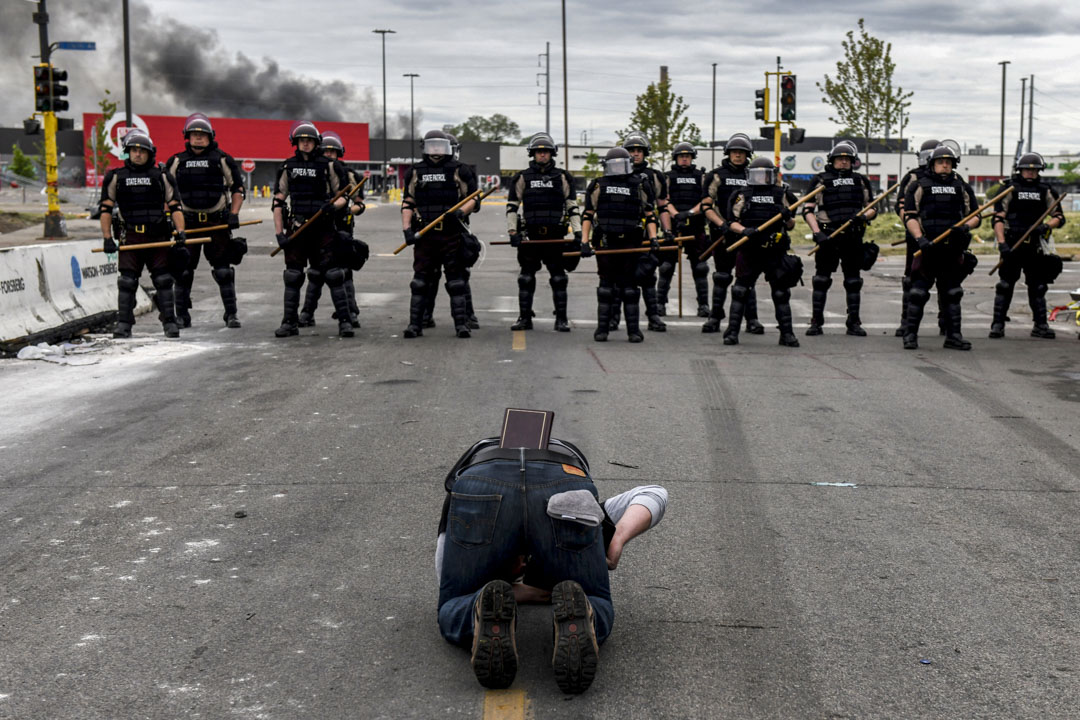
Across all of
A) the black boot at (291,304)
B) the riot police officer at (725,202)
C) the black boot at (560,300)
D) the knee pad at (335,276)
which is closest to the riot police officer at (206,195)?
the black boot at (291,304)

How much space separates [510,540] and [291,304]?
31.3 ft

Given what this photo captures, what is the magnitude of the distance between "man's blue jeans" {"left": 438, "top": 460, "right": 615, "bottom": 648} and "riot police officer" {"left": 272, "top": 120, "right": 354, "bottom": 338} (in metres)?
9.27

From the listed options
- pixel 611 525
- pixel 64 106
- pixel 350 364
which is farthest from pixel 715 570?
pixel 64 106

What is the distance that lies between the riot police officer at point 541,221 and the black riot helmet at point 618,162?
2.20ft

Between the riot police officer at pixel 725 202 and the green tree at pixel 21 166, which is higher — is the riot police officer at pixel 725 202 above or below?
below

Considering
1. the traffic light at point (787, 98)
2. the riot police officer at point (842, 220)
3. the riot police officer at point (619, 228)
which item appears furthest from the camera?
the traffic light at point (787, 98)

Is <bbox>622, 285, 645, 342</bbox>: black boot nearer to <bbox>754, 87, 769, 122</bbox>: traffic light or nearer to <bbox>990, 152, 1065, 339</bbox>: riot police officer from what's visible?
<bbox>990, 152, 1065, 339</bbox>: riot police officer

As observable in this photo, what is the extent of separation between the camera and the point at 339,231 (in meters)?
13.7

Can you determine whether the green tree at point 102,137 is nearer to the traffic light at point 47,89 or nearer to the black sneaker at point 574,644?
the traffic light at point 47,89

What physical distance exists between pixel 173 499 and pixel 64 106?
2371 cm

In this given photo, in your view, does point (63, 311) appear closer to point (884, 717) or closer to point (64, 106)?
point (884, 717)

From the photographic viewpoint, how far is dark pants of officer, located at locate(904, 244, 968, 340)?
1291 centimetres

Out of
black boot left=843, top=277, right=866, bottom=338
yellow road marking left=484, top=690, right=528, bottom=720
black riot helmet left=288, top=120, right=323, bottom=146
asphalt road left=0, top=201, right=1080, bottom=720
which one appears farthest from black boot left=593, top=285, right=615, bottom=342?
yellow road marking left=484, top=690, right=528, bottom=720

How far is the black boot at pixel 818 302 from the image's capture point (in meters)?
14.2
